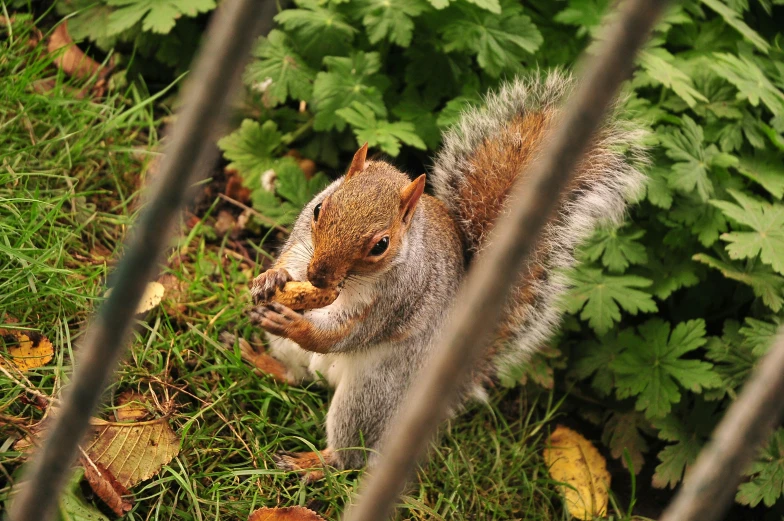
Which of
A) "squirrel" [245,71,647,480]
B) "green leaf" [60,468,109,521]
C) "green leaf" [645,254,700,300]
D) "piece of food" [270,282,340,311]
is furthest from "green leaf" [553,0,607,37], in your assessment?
"green leaf" [60,468,109,521]

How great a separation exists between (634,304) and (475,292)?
1596 mm

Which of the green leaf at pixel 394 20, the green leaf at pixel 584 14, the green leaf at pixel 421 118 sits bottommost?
the green leaf at pixel 421 118

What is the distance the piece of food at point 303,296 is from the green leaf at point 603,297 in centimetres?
78

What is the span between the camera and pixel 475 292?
718 mm

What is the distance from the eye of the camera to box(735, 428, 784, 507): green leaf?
6.59 feet

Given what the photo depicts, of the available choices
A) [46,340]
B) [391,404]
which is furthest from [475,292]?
[46,340]

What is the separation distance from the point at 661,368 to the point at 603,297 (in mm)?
264

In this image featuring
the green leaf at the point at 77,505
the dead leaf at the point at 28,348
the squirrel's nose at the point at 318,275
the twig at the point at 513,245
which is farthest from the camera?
the dead leaf at the point at 28,348

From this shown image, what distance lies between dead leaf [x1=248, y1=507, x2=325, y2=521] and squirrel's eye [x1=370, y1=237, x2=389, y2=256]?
576 millimetres

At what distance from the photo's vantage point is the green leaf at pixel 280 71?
2377 millimetres

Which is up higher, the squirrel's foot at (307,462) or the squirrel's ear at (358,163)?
the squirrel's ear at (358,163)

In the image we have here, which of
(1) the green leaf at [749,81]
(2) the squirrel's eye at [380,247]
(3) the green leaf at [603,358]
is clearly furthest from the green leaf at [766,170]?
(2) the squirrel's eye at [380,247]

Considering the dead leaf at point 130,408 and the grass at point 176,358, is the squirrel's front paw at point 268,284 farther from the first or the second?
the dead leaf at point 130,408

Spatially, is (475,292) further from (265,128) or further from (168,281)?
(265,128)
